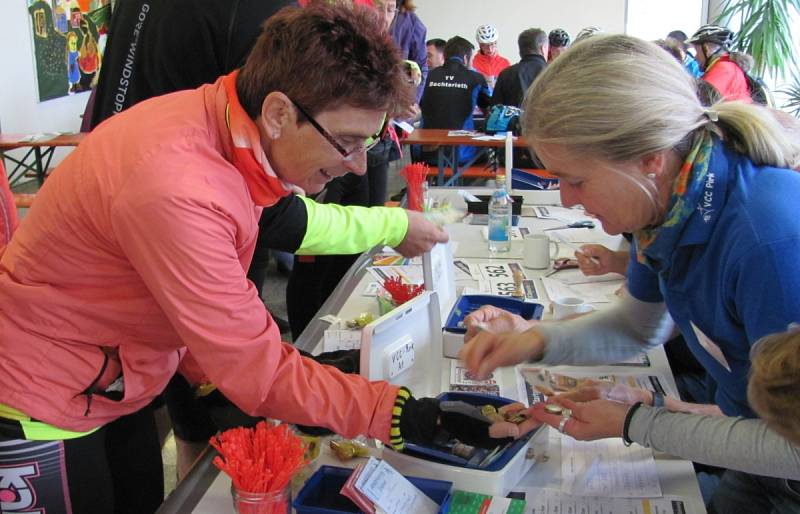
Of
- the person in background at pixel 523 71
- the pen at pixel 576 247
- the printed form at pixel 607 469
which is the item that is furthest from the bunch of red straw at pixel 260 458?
the person in background at pixel 523 71

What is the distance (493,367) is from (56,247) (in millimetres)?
778

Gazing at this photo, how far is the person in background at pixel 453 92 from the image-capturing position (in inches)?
268

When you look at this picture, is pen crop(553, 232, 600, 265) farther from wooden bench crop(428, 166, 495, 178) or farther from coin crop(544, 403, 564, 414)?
wooden bench crop(428, 166, 495, 178)

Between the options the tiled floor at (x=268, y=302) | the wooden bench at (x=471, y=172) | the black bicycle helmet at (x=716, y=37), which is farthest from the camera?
the wooden bench at (x=471, y=172)

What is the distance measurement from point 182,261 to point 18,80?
688 cm

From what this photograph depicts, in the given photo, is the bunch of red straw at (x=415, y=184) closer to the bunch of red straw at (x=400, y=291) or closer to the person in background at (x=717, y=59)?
the bunch of red straw at (x=400, y=291)

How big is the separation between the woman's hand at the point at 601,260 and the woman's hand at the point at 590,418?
97cm

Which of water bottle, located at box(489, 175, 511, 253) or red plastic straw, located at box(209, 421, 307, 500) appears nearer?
red plastic straw, located at box(209, 421, 307, 500)

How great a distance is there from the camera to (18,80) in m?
6.96

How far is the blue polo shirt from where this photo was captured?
1044 mm

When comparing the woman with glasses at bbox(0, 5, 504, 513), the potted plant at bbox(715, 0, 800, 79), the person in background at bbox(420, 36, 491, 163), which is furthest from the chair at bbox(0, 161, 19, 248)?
the potted plant at bbox(715, 0, 800, 79)

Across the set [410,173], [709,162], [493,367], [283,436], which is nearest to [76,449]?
[283,436]

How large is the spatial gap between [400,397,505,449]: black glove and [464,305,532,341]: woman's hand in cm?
41

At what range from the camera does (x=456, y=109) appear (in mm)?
6848
